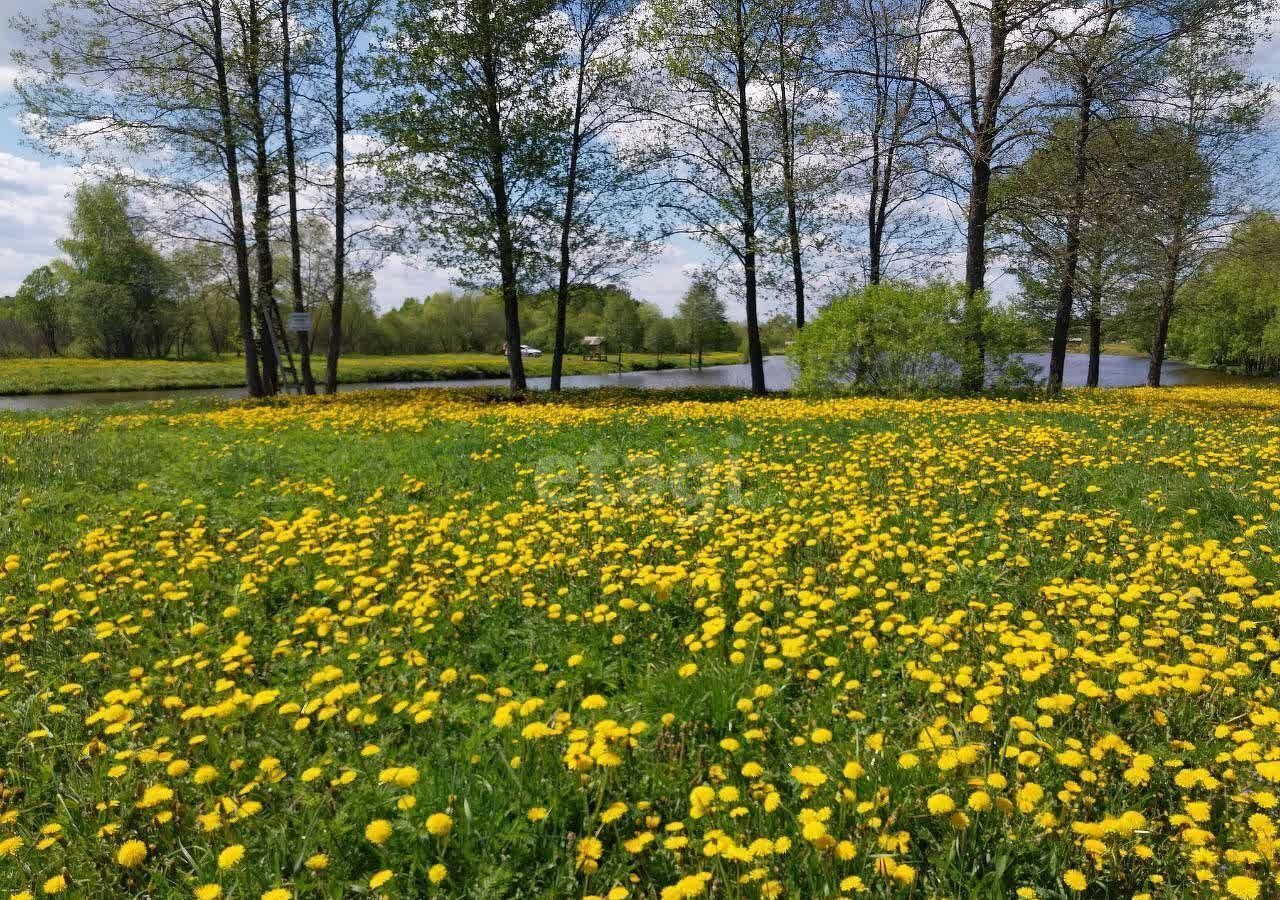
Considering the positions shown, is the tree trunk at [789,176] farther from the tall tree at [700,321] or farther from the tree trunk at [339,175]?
the tall tree at [700,321]

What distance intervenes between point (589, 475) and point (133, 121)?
16715 mm

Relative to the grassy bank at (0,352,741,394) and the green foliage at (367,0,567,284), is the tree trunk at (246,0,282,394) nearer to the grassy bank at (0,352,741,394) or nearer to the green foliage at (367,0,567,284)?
the green foliage at (367,0,567,284)

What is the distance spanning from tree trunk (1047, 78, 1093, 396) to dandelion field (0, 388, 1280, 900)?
29.4 feet

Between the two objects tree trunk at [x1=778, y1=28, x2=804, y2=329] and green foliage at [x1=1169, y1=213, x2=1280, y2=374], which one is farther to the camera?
green foliage at [x1=1169, y1=213, x2=1280, y2=374]

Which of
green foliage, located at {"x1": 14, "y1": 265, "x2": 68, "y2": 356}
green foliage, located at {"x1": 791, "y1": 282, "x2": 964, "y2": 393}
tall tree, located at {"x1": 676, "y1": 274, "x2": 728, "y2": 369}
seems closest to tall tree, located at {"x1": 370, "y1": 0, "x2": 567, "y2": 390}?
green foliage, located at {"x1": 791, "y1": 282, "x2": 964, "y2": 393}

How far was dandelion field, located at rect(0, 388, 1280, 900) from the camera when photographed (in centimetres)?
217

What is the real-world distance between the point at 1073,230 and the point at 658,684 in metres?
15.7

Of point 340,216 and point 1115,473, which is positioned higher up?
point 340,216

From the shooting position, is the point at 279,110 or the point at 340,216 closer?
the point at 279,110

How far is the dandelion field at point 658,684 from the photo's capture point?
7.13ft

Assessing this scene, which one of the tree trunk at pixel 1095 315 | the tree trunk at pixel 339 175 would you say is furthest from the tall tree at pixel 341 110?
the tree trunk at pixel 1095 315

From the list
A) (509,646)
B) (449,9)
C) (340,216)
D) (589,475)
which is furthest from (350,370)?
(509,646)

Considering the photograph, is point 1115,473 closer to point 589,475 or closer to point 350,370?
point 589,475

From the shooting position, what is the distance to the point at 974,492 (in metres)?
6.14
